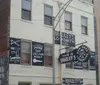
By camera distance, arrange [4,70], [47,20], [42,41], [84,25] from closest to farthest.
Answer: [4,70]
[42,41]
[47,20]
[84,25]

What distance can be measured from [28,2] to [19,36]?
119 inches

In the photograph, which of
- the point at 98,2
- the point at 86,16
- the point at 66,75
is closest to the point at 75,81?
the point at 66,75

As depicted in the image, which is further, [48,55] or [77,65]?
[77,65]

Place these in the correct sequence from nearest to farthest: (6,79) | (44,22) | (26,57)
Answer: (6,79)
(26,57)
(44,22)

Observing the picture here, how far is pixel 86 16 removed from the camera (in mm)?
29203

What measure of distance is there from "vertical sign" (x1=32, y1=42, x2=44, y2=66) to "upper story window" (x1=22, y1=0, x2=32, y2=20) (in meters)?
2.09

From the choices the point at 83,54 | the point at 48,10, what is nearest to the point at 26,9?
the point at 48,10

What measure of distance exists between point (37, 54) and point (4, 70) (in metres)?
3.10

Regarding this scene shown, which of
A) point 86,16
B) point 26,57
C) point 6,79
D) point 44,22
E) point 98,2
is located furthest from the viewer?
point 98,2

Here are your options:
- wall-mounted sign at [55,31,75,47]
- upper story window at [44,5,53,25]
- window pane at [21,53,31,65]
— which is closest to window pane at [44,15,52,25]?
upper story window at [44,5,53,25]

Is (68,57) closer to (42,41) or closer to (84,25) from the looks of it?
(42,41)

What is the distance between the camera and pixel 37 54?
23.5 metres

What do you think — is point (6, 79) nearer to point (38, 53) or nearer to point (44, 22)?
point (38, 53)

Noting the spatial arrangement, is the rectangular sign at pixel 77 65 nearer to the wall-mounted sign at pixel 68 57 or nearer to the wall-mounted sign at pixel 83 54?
the wall-mounted sign at pixel 68 57
